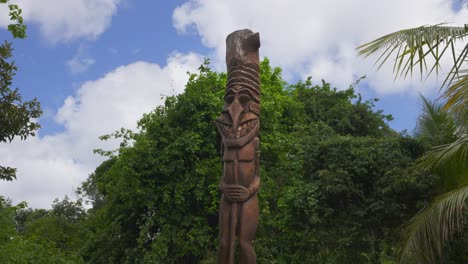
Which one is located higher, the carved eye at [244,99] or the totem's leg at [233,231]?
the carved eye at [244,99]

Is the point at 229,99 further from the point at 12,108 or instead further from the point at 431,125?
the point at 431,125

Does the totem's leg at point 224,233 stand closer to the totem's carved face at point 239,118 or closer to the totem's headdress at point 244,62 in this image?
the totem's carved face at point 239,118

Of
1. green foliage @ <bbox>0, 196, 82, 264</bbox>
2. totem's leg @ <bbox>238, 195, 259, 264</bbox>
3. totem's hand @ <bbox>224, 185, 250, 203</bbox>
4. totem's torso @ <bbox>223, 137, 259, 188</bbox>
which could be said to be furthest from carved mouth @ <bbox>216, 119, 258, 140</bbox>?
green foliage @ <bbox>0, 196, 82, 264</bbox>

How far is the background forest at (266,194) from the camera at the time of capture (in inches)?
486

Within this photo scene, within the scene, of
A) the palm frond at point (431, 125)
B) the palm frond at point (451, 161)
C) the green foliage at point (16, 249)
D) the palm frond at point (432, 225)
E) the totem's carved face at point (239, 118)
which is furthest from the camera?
the palm frond at point (431, 125)

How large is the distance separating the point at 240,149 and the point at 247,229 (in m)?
1.10

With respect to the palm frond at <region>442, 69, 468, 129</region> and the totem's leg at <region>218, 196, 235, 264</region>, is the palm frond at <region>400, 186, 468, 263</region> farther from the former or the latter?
→ the totem's leg at <region>218, 196, 235, 264</region>

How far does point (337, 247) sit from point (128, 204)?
635 centimetres

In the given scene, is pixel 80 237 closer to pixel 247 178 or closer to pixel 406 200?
pixel 406 200

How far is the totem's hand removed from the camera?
21.3ft

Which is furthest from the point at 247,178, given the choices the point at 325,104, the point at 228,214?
the point at 325,104

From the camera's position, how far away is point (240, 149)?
22.1 ft

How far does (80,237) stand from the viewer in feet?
56.9

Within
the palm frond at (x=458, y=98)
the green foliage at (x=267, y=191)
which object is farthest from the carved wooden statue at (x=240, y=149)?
the green foliage at (x=267, y=191)
